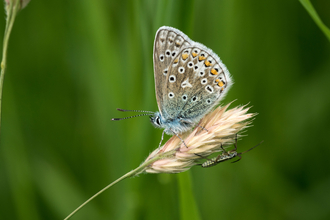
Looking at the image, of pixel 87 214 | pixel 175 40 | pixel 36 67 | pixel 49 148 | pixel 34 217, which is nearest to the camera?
pixel 175 40

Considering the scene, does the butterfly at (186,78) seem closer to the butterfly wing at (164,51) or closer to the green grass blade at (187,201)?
the butterfly wing at (164,51)

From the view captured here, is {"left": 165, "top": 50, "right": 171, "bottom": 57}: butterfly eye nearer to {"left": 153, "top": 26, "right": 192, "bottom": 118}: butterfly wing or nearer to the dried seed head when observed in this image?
{"left": 153, "top": 26, "right": 192, "bottom": 118}: butterfly wing

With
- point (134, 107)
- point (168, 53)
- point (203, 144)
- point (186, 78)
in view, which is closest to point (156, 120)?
point (134, 107)

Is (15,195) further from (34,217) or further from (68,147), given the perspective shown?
(68,147)

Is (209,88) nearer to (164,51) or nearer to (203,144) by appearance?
(164,51)

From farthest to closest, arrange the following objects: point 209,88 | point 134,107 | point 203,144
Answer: point 134,107
point 209,88
point 203,144

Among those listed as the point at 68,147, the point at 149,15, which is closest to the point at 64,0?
the point at 149,15
